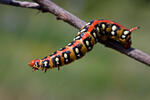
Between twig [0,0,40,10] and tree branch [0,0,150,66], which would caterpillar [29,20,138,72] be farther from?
Result: twig [0,0,40,10]

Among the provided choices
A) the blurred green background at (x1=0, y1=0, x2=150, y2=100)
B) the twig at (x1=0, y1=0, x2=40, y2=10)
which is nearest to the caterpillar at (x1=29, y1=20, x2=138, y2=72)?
the twig at (x1=0, y1=0, x2=40, y2=10)

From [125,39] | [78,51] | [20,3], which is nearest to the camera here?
[20,3]

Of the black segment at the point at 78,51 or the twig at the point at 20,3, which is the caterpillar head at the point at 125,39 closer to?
the black segment at the point at 78,51

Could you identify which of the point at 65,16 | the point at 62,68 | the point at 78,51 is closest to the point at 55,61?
the point at 78,51

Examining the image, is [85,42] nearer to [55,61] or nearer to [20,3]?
[55,61]

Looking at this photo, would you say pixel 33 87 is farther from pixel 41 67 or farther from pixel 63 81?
pixel 41 67
